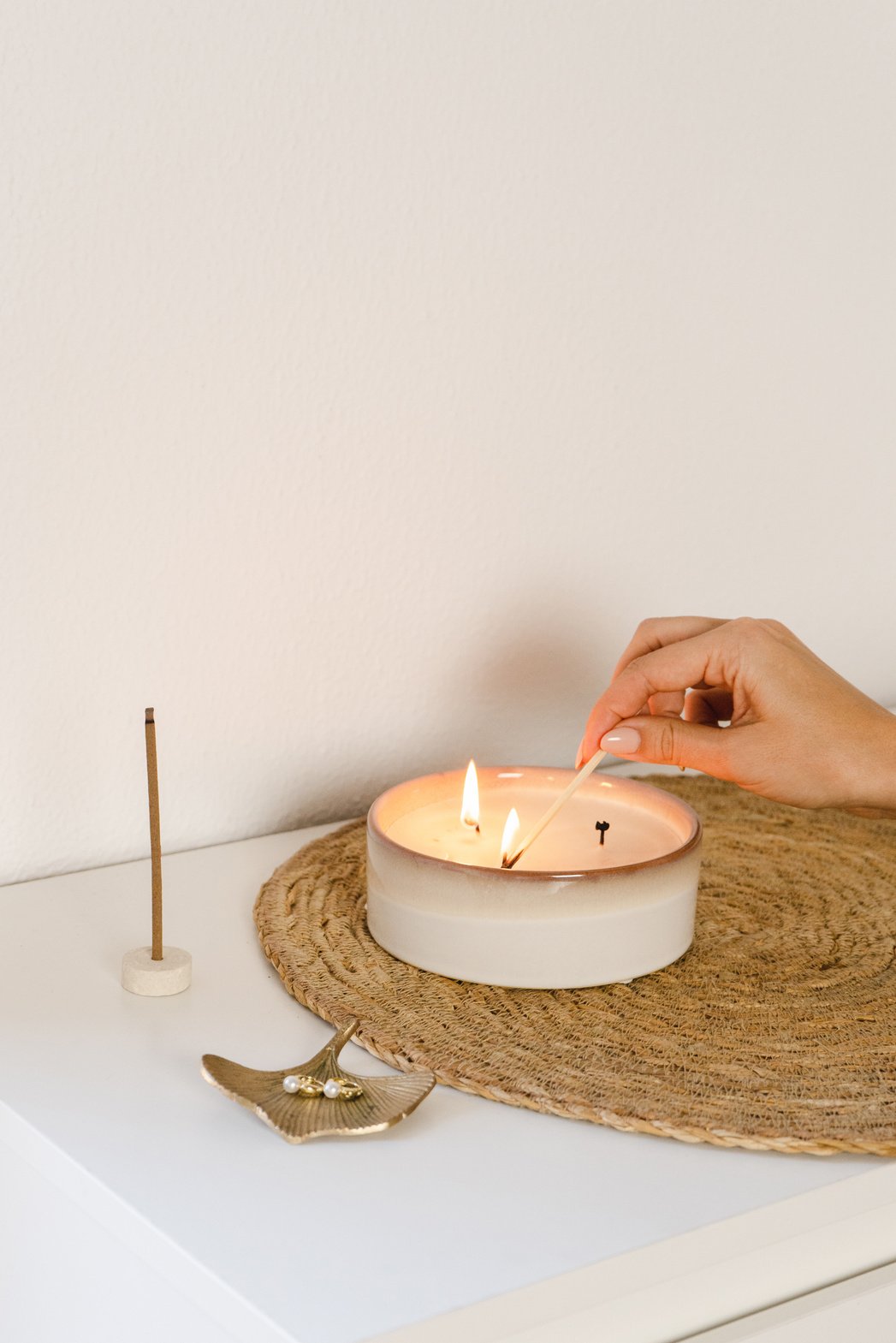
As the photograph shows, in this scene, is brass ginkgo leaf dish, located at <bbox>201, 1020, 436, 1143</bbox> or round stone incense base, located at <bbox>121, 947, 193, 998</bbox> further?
round stone incense base, located at <bbox>121, 947, 193, 998</bbox>

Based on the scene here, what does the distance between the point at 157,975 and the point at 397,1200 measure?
20 cm

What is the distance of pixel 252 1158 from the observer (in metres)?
0.51

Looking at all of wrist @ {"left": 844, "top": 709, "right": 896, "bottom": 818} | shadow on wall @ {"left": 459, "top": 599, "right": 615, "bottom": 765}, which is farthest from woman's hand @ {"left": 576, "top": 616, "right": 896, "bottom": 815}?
shadow on wall @ {"left": 459, "top": 599, "right": 615, "bottom": 765}

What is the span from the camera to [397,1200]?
490mm

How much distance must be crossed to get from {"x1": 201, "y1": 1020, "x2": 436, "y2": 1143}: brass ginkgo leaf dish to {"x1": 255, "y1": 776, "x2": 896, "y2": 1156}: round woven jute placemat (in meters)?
0.03

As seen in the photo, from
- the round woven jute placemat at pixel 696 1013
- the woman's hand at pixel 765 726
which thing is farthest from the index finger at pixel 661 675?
the round woven jute placemat at pixel 696 1013

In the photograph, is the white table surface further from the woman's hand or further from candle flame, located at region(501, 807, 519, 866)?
the woman's hand

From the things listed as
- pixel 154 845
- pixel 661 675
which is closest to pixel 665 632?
pixel 661 675

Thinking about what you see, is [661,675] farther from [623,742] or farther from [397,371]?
[397,371]

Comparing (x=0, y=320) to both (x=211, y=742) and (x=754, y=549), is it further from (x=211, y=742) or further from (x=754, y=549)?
(x=754, y=549)

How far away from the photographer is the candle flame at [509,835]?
0.70 m

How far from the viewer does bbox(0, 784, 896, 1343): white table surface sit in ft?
1.45

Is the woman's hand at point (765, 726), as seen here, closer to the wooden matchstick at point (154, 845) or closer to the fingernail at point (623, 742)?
the fingernail at point (623, 742)

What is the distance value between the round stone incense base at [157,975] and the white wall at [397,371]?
0.52 feet
